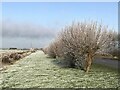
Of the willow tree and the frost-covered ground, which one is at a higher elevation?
the willow tree

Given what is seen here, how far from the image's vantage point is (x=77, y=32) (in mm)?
43656

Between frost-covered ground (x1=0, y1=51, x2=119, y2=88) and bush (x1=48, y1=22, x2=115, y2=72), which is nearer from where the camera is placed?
frost-covered ground (x1=0, y1=51, x2=119, y2=88)

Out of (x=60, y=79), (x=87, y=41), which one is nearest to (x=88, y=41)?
(x=87, y=41)

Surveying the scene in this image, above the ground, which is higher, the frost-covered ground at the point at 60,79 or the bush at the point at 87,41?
the bush at the point at 87,41

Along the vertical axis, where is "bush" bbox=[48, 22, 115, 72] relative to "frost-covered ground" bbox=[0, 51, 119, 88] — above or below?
above

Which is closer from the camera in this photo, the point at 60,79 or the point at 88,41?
the point at 60,79

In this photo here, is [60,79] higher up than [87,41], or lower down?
lower down

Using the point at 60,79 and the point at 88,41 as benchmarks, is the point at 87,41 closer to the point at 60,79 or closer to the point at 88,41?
the point at 88,41

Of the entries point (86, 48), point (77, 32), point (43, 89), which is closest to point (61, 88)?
point (43, 89)

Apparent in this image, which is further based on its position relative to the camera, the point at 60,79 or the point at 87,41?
the point at 87,41

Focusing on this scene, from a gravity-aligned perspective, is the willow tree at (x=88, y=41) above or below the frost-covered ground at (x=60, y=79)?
above

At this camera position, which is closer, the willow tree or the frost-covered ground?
the frost-covered ground

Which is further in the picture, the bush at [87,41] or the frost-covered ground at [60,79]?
the bush at [87,41]

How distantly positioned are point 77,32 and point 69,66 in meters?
9.20
